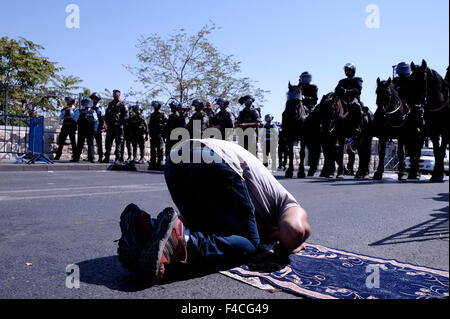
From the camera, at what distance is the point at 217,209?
9.21ft

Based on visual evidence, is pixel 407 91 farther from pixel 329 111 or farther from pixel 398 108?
pixel 329 111

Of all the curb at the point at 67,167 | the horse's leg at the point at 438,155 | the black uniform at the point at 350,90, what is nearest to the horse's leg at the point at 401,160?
the horse's leg at the point at 438,155

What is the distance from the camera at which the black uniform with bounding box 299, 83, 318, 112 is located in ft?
45.0

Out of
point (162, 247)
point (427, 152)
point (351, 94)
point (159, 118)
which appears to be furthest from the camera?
point (427, 152)

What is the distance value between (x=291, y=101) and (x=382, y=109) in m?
2.59

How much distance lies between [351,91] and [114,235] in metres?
10.4

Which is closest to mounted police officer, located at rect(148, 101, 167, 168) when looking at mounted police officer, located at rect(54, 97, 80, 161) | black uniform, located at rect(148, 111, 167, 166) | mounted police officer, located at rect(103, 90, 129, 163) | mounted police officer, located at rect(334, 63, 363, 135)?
black uniform, located at rect(148, 111, 167, 166)

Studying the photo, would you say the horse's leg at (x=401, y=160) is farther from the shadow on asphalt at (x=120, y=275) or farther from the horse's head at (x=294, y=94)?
the shadow on asphalt at (x=120, y=275)

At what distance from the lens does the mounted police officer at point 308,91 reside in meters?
13.6

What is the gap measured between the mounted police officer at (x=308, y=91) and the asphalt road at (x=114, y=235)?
6530 mm

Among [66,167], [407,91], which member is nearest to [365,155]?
[407,91]

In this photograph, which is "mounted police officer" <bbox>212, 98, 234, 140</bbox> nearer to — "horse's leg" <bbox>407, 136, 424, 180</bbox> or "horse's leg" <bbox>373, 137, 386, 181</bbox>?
"horse's leg" <bbox>373, 137, 386, 181</bbox>

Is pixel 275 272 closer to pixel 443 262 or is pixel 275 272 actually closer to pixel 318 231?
pixel 443 262
